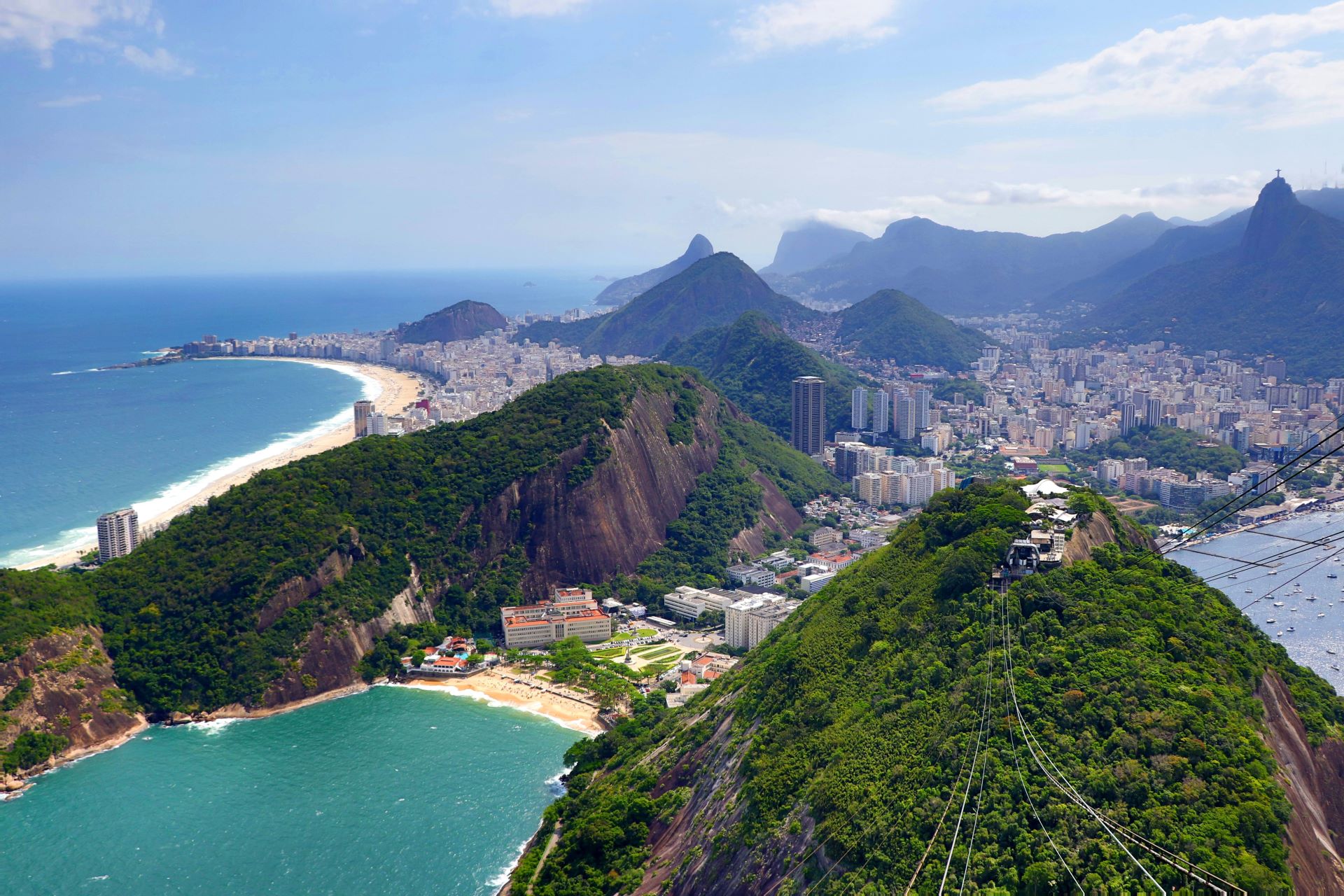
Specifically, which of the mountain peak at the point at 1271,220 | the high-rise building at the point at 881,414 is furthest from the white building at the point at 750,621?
the mountain peak at the point at 1271,220

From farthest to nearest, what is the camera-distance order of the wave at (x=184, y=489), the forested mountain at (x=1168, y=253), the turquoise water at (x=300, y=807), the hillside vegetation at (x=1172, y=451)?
the forested mountain at (x=1168, y=253), the hillside vegetation at (x=1172, y=451), the wave at (x=184, y=489), the turquoise water at (x=300, y=807)

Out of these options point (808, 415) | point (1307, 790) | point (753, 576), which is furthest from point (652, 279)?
point (1307, 790)

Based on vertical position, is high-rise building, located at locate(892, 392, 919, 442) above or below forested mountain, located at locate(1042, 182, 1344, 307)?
below

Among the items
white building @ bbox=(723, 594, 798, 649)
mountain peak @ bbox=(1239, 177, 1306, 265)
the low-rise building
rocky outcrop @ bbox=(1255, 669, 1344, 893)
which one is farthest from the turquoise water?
mountain peak @ bbox=(1239, 177, 1306, 265)

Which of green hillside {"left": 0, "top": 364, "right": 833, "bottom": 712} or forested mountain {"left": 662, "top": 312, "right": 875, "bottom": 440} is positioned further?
forested mountain {"left": 662, "top": 312, "right": 875, "bottom": 440}

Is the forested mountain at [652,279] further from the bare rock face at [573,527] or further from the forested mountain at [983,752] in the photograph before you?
the forested mountain at [983,752]

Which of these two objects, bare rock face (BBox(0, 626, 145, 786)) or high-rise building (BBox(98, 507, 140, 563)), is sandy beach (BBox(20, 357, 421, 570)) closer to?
high-rise building (BBox(98, 507, 140, 563))
